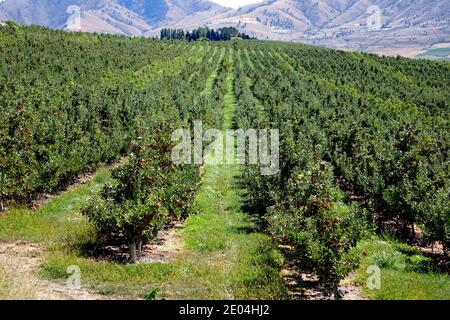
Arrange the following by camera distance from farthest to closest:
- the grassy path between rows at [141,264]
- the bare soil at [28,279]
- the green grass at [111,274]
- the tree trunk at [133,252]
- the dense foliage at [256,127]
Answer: the tree trunk at [133,252] → the dense foliage at [256,127] → the green grass at [111,274] → the grassy path between rows at [141,264] → the bare soil at [28,279]

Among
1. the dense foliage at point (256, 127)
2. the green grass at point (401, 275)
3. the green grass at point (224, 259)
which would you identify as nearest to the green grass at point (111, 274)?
the green grass at point (224, 259)

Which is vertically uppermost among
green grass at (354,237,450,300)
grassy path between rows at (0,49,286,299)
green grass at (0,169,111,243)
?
green grass at (0,169,111,243)

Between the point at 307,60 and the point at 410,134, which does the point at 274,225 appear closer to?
the point at 410,134

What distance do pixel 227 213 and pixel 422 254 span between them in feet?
42.6

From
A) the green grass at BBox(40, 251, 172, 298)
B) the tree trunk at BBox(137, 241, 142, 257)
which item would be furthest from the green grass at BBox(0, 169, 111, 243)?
the tree trunk at BBox(137, 241, 142, 257)

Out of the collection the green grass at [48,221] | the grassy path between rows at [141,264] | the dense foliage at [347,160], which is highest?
the dense foliage at [347,160]

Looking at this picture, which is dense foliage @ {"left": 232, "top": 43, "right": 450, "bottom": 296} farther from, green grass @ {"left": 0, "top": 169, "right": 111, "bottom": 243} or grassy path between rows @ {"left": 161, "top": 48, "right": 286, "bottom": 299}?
green grass @ {"left": 0, "top": 169, "right": 111, "bottom": 243}

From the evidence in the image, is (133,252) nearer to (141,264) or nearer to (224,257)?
(141,264)

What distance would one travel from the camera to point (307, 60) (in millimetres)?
119625

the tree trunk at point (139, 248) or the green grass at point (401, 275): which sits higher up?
the tree trunk at point (139, 248)

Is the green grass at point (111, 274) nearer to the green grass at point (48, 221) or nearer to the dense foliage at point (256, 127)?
the dense foliage at point (256, 127)

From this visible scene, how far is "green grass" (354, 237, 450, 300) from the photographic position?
17969 millimetres

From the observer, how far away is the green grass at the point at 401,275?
1797 centimetres

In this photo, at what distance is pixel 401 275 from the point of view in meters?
20.4
